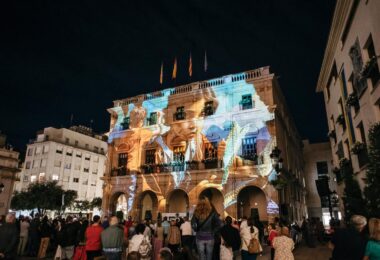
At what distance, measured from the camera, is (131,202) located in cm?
2550

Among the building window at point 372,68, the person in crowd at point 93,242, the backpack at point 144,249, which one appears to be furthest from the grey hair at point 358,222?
the building window at point 372,68

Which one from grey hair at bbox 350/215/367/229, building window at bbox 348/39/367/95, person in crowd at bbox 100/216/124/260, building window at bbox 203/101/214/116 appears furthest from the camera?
building window at bbox 203/101/214/116

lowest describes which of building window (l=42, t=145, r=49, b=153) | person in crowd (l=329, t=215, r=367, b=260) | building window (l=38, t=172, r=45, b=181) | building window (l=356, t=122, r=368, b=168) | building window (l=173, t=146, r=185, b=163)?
person in crowd (l=329, t=215, r=367, b=260)

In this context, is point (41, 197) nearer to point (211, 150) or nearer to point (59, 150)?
point (59, 150)

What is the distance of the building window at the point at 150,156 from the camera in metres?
26.2

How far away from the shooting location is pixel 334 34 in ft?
63.0

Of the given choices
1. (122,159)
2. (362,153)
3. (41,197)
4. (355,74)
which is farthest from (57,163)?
(355,74)

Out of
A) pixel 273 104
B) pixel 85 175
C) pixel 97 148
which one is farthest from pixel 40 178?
pixel 273 104

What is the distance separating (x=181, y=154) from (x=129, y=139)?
6225 mm

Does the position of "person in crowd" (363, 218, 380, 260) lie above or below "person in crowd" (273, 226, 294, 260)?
above

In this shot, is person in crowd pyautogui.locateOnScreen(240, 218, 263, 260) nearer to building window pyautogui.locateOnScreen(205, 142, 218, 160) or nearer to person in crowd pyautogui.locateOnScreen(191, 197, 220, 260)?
person in crowd pyautogui.locateOnScreen(191, 197, 220, 260)

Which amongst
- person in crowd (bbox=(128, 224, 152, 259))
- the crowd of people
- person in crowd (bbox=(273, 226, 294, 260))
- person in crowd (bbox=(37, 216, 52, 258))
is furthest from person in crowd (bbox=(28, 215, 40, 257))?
person in crowd (bbox=(273, 226, 294, 260))

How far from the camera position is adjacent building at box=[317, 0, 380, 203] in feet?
41.9

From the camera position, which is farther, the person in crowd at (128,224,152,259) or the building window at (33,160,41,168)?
the building window at (33,160,41,168)
